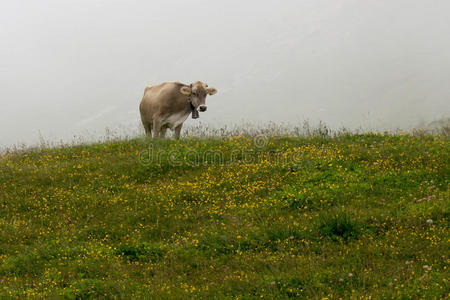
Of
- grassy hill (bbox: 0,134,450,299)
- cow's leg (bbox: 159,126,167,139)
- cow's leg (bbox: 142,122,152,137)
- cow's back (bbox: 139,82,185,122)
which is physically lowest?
grassy hill (bbox: 0,134,450,299)

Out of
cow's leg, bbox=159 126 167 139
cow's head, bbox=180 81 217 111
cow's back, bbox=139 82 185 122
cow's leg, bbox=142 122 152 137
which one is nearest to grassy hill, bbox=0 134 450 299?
cow's head, bbox=180 81 217 111

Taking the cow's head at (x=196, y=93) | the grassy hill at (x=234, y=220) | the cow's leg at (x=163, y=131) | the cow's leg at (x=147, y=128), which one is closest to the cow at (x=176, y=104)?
the cow's head at (x=196, y=93)

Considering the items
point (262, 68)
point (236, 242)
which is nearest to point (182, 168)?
point (236, 242)

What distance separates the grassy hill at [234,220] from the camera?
21.7ft

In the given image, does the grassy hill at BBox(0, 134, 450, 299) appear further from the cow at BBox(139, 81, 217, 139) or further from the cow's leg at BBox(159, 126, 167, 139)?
the cow's leg at BBox(159, 126, 167, 139)

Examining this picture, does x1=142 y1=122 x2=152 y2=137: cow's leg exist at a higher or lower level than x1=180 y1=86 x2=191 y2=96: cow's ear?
lower

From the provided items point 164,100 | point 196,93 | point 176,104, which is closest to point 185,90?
point 196,93

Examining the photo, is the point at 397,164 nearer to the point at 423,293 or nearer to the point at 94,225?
the point at 423,293

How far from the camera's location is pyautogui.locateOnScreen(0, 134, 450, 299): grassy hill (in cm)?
662

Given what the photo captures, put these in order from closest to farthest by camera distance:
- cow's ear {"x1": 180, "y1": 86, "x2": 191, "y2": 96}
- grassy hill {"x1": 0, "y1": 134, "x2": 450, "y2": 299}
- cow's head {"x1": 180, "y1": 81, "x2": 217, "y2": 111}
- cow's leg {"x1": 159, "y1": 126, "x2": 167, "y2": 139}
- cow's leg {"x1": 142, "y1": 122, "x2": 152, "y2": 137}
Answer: grassy hill {"x1": 0, "y1": 134, "x2": 450, "y2": 299} → cow's ear {"x1": 180, "y1": 86, "x2": 191, "y2": 96} → cow's head {"x1": 180, "y1": 81, "x2": 217, "y2": 111} → cow's leg {"x1": 159, "y1": 126, "x2": 167, "y2": 139} → cow's leg {"x1": 142, "y1": 122, "x2": 152, "y2": 137}

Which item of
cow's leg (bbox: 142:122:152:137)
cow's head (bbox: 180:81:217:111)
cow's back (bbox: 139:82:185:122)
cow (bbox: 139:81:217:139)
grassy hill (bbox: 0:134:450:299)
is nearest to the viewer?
grassy hill (bbox: 0:134:450:299)

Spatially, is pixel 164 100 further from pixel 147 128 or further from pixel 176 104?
pixel 147 128

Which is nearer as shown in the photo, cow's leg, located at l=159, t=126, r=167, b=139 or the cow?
the cow

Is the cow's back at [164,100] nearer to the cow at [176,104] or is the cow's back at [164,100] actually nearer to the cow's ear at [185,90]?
the cow at [176,104]
